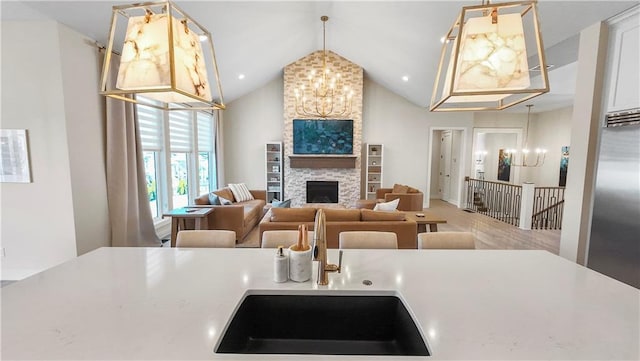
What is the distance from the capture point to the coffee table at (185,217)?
3738 millimetres

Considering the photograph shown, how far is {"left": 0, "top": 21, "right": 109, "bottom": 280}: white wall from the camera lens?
2.88m

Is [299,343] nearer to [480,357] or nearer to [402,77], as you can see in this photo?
[480,357]

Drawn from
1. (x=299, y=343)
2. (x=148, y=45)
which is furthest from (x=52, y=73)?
(x=299, y=343)

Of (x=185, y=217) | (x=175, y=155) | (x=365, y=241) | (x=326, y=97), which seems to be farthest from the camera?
(x=326, y=97)

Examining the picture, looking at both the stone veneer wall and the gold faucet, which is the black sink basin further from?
the stone veneer wall

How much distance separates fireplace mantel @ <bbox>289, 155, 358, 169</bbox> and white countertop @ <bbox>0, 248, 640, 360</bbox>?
5458 millimetres

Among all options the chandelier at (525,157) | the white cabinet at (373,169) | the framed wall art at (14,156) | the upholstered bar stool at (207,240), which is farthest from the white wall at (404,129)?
the framed wall art at (14,156)

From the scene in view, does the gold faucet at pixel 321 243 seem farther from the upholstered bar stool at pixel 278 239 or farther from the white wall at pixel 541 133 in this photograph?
the white wall at pixel 541 133

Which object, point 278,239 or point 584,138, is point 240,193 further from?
point 584,138

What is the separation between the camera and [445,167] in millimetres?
8742

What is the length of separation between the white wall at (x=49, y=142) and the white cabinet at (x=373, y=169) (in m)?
5.80

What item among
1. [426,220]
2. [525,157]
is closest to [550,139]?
[525,157]

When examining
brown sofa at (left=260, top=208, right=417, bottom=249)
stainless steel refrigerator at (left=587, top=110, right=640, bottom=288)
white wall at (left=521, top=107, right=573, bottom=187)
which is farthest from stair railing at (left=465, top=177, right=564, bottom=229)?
brown sofa at (left=260, top=208, right=417, bottom=249)

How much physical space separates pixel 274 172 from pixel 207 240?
5.53 meters
